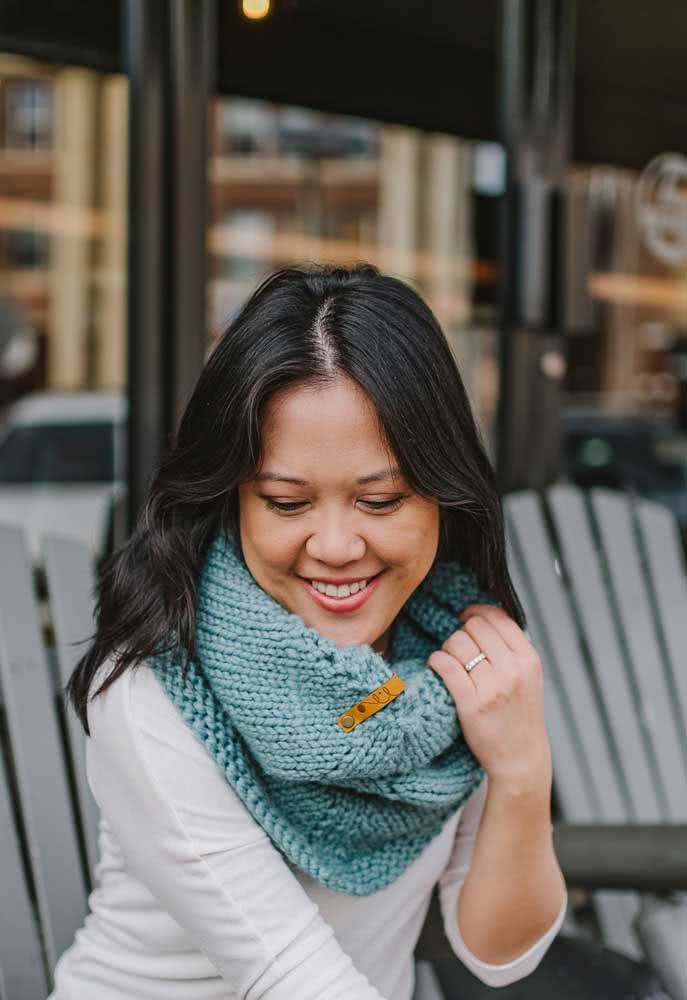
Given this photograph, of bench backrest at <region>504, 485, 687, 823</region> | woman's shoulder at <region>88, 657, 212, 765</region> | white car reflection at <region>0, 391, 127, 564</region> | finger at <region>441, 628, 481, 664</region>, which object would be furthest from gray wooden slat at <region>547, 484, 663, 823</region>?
white car reflection at <region>0, 391, 127, 564</region>

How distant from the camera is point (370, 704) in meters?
1.13

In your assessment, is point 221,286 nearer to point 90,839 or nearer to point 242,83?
point 242,83

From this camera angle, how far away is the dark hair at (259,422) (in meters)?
1.07

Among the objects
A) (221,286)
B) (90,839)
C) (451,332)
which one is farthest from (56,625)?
(451,332)

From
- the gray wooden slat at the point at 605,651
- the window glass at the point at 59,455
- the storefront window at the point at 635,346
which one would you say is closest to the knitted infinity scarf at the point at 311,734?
the gray wooden slat at the point at 605,651

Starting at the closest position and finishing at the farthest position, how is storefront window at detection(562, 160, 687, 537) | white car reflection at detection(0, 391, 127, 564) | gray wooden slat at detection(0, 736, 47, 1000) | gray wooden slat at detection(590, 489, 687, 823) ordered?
gray wooden slat at detection(0, 736, 47, 1000), gray wooden slat at detection(590, 489, 687, 823), storefront window at detection(562, 160, 687, 537), white car reflection at detection(0, 391, 127, 564)

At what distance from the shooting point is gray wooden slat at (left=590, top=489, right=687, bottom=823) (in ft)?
7.29

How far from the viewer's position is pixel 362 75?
297 cm

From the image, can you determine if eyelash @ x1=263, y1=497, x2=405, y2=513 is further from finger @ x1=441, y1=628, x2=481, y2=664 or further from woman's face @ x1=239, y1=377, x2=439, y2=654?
finger @ x1=441, y1=628, x2=481, y2=664

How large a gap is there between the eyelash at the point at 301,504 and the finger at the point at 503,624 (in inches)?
8.4

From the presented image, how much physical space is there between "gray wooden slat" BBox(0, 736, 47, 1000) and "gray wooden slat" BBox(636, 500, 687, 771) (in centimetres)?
128

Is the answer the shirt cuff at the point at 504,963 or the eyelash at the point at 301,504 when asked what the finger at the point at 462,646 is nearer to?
the eyelash at the point at 301,504

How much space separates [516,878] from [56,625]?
808 mm

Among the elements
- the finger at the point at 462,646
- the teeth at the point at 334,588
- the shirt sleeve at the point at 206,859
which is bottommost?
the shirt sleeve at the point at 206,859
